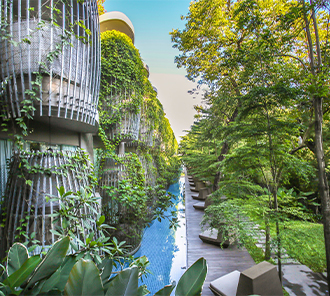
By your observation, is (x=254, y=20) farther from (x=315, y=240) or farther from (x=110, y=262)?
(x=110, y=262)

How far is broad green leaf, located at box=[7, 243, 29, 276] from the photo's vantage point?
25.2 inches

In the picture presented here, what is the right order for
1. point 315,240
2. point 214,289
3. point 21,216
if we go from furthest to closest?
point 214,289
point 315,240
point 21,216

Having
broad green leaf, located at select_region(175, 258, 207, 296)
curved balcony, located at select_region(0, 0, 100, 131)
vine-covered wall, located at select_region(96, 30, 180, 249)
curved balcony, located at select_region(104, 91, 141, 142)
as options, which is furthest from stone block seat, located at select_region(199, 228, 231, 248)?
broad green leaf, located at select_region(175, 258, 207, 296)

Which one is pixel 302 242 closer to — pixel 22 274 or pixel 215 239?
pixel 215 239

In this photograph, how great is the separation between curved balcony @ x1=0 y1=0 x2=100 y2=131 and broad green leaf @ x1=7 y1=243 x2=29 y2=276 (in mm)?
2342

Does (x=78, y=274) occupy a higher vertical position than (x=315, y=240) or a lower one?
higher

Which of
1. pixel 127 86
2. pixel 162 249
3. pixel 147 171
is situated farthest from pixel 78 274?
pixel 147 171

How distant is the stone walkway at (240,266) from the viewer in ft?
12.2

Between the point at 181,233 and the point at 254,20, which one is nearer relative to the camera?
the point at 254,20

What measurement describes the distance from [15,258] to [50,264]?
0.63 ft

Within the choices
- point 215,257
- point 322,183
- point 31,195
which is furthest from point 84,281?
point 215,257

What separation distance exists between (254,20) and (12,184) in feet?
18.4

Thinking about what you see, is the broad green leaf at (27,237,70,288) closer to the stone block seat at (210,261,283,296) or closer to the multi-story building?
the multi-story building

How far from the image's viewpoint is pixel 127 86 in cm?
591
